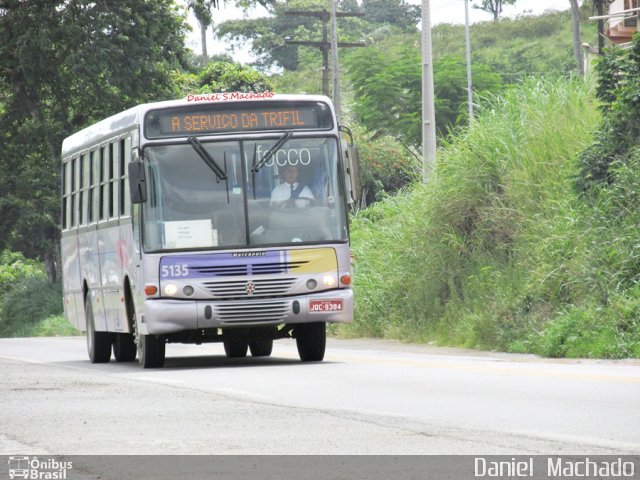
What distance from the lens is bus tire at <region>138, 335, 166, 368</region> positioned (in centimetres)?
1861

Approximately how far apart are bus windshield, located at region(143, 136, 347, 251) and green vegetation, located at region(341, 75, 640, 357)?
348cm

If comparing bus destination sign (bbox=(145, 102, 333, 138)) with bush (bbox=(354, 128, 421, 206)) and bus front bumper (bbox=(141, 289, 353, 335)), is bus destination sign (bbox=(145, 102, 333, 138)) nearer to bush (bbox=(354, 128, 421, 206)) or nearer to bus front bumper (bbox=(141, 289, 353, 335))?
bus front bumper (bbox=(141, 289, 353, 335))

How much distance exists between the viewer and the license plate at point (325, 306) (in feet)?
58.8

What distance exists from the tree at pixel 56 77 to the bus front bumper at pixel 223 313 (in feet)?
83.3

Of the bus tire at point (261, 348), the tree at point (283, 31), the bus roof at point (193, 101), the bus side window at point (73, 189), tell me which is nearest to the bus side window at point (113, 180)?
the bus roof at point (193, 101)

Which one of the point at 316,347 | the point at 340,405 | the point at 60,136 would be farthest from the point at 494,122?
the point at 60,136

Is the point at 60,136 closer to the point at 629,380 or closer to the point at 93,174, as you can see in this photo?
the point at 93,174

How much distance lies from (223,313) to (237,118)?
2472mm

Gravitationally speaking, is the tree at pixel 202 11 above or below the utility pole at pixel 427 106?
above

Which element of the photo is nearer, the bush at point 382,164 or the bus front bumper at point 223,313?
the bus front bumper at point 223,313
